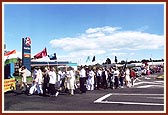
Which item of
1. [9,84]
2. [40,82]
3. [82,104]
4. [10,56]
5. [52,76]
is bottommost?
[82,104]

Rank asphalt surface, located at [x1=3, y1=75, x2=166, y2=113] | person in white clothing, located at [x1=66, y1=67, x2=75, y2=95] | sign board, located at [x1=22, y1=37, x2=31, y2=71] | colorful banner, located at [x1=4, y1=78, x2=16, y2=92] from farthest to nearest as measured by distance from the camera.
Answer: sign board, located at [x1=22, y1=37, x2=31, y2=71] → colorful banner, located at [x1=4, y1=78, x2=16, y2=92] → person in white clothing, located at [x1=66, y1=67, x2=75, y2=95] → asphalt surface, located at [x1=3, y1=75, x2=166, y2=113]

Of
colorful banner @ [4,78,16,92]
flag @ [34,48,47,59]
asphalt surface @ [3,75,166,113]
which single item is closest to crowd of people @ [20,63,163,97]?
colorful banner @ [4,78,16,92]

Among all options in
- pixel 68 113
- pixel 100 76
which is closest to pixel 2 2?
pixel 68 113

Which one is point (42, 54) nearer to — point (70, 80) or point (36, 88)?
point (36, 88)

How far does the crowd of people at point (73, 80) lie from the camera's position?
16641 mm

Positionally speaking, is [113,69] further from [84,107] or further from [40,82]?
[84,107]

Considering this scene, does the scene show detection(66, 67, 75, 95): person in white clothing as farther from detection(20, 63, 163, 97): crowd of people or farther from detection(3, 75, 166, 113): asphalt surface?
detection(3, 75, 166, 113): asphalt surface

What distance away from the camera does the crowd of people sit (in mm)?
16641

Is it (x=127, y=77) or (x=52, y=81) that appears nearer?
(x=52, y=81)

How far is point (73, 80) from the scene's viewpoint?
17.0m

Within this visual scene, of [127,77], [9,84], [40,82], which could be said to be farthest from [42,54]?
[40,82]

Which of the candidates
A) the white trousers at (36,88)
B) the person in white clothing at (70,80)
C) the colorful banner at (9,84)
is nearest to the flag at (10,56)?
the colorful banner at (9,84)

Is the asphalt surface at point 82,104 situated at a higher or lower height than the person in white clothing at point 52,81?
lower

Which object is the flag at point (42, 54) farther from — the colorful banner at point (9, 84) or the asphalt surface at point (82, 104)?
the asphalt surface at point (82, 104)
